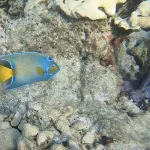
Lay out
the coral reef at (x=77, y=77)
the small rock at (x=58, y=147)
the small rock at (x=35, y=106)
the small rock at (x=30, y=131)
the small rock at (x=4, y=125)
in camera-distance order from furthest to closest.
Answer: the small rock at (x=4, y=125) < the coral reef at (x=77, y=77) < the small rock at (x=35, y=106) < the small rock at (x=30, y=131) < the small rock at (x=58, y=147)

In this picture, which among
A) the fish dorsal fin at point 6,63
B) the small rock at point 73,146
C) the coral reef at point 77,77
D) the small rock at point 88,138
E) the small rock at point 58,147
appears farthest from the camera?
the coral reef at point 77,77

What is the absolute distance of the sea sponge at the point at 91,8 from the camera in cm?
359

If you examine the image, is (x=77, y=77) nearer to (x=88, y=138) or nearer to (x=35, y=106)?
(x=35, y=106)

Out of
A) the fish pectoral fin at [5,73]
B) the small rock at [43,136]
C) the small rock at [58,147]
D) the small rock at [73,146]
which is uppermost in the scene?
the fish pectoral fin at [5,73]

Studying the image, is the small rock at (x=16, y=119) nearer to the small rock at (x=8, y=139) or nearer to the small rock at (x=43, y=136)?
the small rock at (x=8, y=139)

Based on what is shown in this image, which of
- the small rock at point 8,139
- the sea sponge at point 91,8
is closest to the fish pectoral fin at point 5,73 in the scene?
the small rock at point 8,139

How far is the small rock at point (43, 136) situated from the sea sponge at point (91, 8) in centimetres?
156

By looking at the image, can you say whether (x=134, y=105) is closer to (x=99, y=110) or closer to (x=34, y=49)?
(x=99, y=110)

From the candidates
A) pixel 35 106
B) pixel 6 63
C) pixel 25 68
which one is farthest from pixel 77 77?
pixel 6 63

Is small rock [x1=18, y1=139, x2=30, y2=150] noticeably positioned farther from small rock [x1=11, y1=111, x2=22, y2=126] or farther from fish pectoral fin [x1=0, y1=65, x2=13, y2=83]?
fish pectoral fin [x1=0, y1=65, x2=13, y2=83]

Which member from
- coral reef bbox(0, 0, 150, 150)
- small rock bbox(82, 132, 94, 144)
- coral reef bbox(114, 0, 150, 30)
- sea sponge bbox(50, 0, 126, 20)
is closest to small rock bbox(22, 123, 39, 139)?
coral reef bbox(0, 0, 150, 150)

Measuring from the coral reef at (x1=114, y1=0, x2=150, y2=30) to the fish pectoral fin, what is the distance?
189cm

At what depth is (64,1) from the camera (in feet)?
12.5

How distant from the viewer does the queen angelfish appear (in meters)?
2.55
